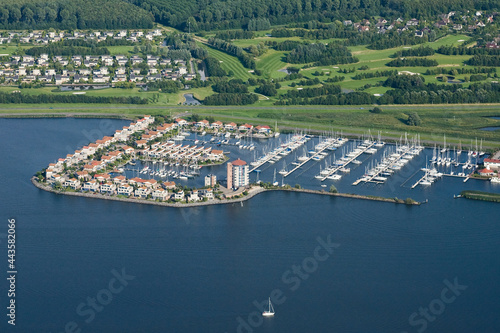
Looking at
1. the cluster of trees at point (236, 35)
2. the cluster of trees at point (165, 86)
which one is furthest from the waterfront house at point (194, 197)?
the cluster of trees at point (236, 35)

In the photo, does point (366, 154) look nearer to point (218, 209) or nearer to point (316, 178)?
point (316, 178)

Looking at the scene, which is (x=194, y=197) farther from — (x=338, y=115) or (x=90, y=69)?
(x=90, y=69)

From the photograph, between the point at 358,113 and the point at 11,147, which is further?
the point at 358,113

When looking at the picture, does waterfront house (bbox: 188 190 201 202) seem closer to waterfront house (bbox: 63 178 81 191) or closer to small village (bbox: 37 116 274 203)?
small village (bbox: 37 116 274 203)

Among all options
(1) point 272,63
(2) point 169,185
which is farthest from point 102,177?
(1) point 272,63

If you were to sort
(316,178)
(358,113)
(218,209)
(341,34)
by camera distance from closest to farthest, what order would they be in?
1. (218,209)
2. (316,178)
3. (358,113)
4. (341,34)

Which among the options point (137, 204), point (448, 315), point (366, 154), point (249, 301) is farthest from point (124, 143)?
point (448, 315)

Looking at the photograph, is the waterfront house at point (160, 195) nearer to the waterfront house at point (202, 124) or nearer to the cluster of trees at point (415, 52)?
the waterfront house at point (202, 124)
